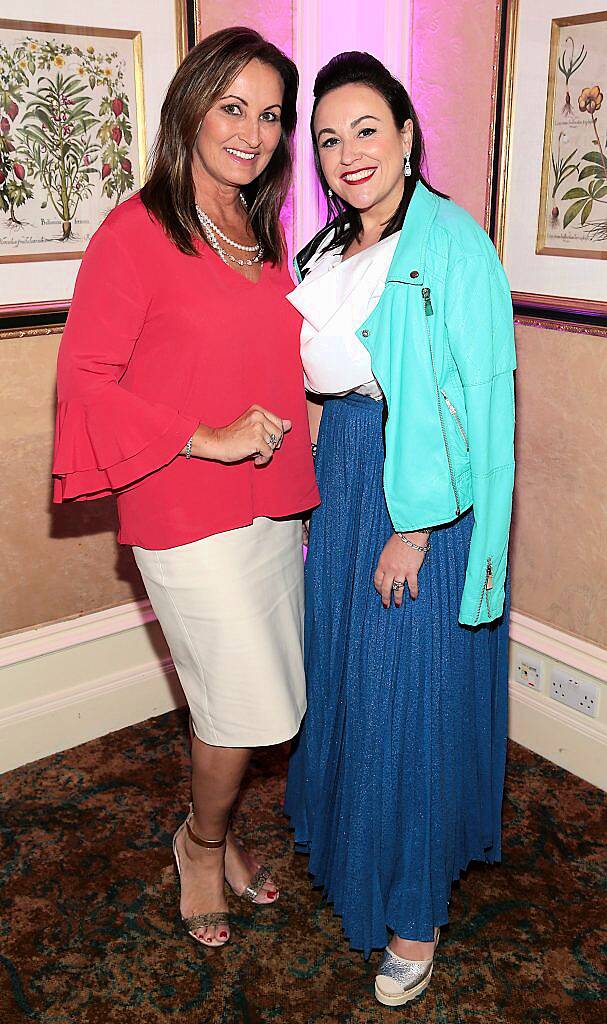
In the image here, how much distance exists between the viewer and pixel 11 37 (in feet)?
7.64

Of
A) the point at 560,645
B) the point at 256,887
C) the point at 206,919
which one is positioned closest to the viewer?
the point at 206,919

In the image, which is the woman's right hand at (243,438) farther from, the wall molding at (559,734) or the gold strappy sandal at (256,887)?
the wall molding at (559,734)

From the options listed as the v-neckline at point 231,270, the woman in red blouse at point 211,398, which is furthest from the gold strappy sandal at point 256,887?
the v-neckline at point 231,270

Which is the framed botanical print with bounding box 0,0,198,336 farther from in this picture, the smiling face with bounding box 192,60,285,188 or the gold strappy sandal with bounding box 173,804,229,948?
the gold strappy sandal with bounding box 173,804,229,948

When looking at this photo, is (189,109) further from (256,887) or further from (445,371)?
(256,887)

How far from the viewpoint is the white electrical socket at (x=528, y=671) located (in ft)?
9.40

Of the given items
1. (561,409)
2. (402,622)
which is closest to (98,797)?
(402,622)

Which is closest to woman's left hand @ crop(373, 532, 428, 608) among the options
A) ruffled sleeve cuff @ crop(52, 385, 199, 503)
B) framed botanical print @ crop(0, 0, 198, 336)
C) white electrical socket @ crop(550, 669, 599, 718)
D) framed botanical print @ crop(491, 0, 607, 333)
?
ruffled sleeve cuff @ crop(52, 385, 199, 503)

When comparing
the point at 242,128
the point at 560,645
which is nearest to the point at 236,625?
the point at 242,128

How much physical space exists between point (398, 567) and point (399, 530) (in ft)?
0.26

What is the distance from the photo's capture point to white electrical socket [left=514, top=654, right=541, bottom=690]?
113 inches

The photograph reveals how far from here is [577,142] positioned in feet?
7.82

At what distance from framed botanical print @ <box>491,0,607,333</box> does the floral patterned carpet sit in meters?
1.37

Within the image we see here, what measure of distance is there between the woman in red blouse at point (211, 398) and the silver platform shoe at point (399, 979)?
49 centimetres
